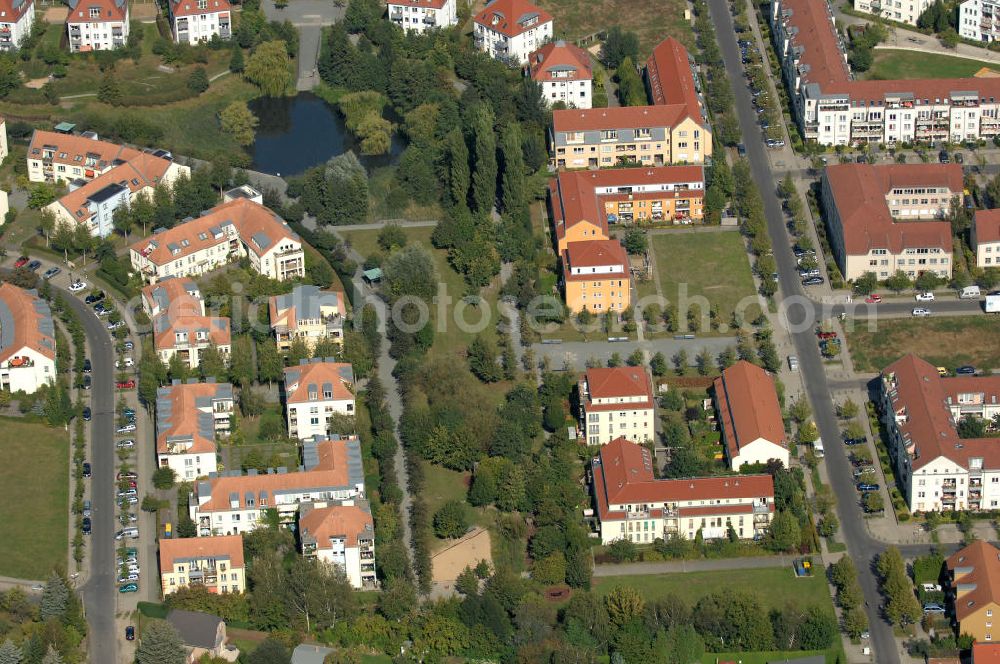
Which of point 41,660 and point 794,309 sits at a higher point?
point 794,309

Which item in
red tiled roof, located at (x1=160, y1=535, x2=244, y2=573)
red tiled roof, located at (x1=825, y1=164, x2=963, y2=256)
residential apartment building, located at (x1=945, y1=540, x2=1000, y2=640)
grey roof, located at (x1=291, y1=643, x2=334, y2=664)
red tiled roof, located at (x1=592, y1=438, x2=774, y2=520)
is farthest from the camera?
red tiled roof, located at (x1=825, y1=164, x2=963, y2=256)

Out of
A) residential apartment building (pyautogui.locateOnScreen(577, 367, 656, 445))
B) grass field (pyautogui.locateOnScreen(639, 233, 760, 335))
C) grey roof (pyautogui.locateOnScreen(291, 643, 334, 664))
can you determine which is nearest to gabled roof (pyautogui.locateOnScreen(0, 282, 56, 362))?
grey roof (pyautogui.locateOnScreen(291, 643, 334, 664))

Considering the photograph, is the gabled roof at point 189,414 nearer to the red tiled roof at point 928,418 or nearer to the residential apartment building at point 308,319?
the residential apartment building at point 308,319

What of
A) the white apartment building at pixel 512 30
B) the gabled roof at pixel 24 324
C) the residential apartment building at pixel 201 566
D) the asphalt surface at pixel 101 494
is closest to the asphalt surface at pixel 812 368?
the white apartment building at pixel 512 30

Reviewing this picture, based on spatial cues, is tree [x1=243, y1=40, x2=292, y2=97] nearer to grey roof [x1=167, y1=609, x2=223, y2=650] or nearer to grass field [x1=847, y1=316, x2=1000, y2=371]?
grass field [x1=847, y1=316, x2=1000, y2=371]

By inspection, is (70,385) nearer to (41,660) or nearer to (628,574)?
(41,660)

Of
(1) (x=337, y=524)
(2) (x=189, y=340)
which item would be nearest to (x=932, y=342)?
(1) (x=337, y=524)

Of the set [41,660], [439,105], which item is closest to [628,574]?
[41,660]
